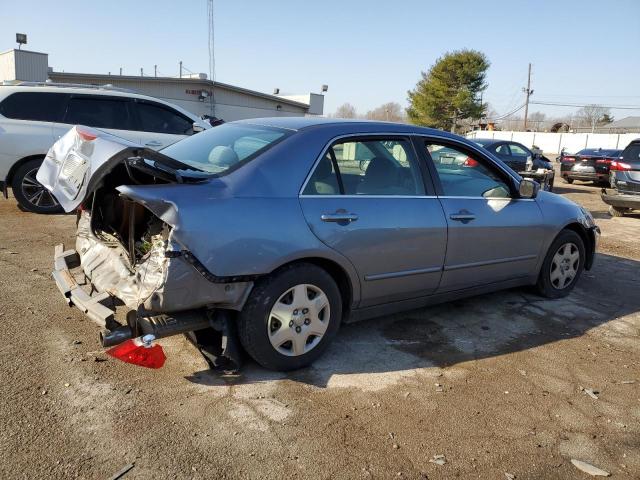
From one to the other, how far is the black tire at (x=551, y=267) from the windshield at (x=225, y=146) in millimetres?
3049

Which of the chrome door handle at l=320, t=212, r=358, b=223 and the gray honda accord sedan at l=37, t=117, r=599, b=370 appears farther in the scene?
the chrome door handle at l=320, t=212, r=358, b=223

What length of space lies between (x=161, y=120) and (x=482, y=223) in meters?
6.22

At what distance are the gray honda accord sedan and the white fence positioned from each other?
40.4 meters

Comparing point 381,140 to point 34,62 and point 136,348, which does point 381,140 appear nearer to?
point 136,348

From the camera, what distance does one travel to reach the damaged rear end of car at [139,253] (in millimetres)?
2859

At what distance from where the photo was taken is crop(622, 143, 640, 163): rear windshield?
10133 mm

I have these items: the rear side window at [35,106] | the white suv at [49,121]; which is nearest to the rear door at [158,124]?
the white suv at [49,121]

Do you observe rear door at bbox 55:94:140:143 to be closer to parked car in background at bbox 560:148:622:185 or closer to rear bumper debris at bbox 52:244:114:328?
rear bumper debris at bbox 52:244:114:328

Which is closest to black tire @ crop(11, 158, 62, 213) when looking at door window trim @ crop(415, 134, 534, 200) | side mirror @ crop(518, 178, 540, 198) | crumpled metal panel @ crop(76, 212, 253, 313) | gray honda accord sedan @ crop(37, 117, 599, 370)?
gray honda accord sedan @ crop(37, 117, 599, 370)

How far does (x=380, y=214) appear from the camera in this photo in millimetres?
3648

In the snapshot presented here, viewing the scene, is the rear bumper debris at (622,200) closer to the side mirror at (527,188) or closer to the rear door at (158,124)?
the side mirror at (527,188)

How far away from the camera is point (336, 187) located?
11.6 ft

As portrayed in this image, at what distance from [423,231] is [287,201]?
1.17 meters

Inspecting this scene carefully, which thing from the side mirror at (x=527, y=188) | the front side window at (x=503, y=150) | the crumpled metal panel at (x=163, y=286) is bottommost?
the crumpled metal panel at (x=163, y=286)
